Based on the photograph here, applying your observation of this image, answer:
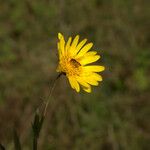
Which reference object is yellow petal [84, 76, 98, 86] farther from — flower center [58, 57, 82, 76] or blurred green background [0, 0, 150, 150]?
blurred green background [0, 0, 150, 150]

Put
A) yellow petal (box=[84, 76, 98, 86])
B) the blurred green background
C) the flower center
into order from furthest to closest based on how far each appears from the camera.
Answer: the blurred green background
yellow petal (box=[84, 76, 98, 86])
the flower center

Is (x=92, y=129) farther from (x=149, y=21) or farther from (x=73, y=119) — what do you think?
(x=149, y=21)

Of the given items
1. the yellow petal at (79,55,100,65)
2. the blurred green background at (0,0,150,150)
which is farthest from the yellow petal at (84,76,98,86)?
the blurred green background at (0,0,150,150)

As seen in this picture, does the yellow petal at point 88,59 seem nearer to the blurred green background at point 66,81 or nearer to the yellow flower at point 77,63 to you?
the yellow flower at point 77,63

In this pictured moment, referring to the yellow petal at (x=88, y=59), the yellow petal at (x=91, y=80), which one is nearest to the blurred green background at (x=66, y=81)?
the yellow petal at (x=88, y=59)

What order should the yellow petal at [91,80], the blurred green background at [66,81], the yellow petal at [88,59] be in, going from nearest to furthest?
the yellow petal at [91,80] → the yellow petal at [88,59] → the blurred green background at [66,81]

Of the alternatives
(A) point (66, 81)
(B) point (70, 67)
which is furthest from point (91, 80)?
(A) point (66, 81)

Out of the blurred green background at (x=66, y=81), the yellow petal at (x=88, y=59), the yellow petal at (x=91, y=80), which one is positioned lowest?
the yellow petal at (x=91, y=80)
